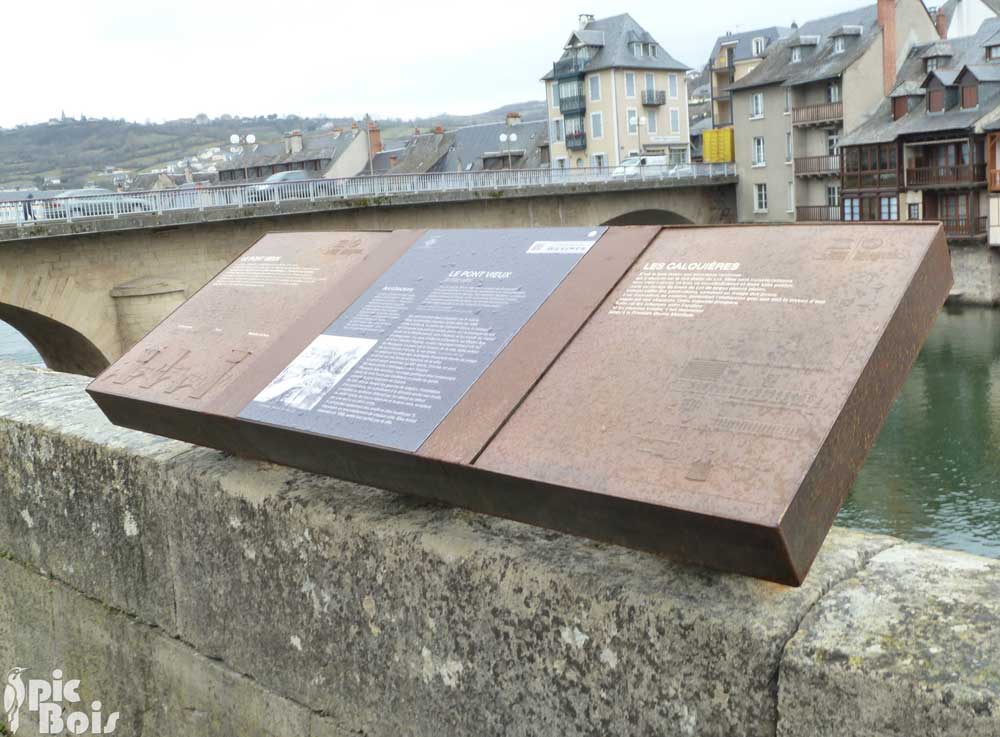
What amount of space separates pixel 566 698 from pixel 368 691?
0.60 metres

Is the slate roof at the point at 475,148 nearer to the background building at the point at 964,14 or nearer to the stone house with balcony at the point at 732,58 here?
the stone house with balcony at the point at 732,58

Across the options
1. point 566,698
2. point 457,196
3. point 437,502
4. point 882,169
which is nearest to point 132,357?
point 437,502

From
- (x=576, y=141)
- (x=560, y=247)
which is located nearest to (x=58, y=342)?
(x=560, y=247)

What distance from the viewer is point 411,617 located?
236cm

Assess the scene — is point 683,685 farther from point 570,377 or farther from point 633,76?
point 633,76

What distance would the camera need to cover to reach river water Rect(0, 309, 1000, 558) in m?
15.4

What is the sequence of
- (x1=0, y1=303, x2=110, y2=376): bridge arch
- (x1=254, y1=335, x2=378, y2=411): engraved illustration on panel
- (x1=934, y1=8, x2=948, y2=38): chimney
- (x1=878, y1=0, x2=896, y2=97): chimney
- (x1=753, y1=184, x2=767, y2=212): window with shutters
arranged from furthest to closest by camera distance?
(x1=934, y1=8, x2=948, y2=38): chimney → (x1=753, y1=184, x2=767, y2=212): window with shutters → (x1=878, y1=0, x2=896, y2=97): chimney → (x1=0, y1=303, x2=110, y2=376): bridge arch → (x1=254, y1=335, x2=378, y2=411): engraved illustration on panel

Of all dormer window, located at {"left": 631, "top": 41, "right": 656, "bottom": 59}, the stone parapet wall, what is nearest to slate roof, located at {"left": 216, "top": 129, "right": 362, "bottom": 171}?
dormer window, located at {"left": 631, "top": 41, "right": 656, "bottom": 59}

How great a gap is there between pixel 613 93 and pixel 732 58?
13561 millimetres

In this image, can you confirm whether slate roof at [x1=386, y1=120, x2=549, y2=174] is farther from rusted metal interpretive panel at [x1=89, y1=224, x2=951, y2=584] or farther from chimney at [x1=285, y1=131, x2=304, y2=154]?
rusted metal interpretive panel at [x1=89, y1=224, x2=951, y2=584]

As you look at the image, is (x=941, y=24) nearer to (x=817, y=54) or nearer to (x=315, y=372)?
(x=817, y=54)

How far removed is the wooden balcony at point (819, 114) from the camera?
40406 millimetres

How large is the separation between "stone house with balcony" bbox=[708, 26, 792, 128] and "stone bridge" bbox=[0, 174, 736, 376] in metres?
39.3

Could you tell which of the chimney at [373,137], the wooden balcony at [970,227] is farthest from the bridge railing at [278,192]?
the chimney at [373,137]
